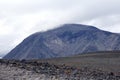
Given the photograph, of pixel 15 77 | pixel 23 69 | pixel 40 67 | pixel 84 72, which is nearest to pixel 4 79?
pixel 15 77

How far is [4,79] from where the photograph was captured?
2027 cm

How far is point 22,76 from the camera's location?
822 inches

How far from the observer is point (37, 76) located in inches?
824

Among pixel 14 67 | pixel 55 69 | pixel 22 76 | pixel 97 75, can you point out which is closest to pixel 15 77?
pixel 22 76

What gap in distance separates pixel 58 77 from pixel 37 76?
117 centimetres

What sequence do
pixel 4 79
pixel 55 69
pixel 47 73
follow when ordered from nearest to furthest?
pixel 4 79
pixel 47 73
pixel 55 69

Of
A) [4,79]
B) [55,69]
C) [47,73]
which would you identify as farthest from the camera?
[55,69]

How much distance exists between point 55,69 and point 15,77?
3.43m

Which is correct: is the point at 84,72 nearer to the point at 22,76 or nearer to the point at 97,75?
the point at 97,75

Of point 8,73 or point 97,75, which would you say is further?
point 97,75

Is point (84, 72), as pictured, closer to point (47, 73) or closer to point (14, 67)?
point (47, 73)

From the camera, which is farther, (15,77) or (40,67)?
(40,67)

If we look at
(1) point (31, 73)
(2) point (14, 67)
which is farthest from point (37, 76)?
(2) point (14, 67)

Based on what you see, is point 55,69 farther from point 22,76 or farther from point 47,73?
point 22,76
